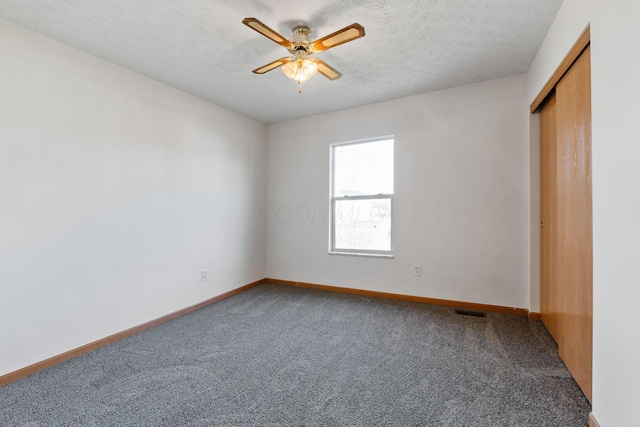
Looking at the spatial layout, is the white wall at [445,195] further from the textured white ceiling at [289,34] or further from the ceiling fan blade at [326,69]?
the ceiling fan blade at [326,69]

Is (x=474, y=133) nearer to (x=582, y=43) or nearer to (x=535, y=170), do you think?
(x=535, y=170)

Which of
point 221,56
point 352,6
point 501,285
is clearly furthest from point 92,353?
point 501,285

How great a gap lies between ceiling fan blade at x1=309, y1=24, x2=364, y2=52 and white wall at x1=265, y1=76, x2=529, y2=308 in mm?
1841

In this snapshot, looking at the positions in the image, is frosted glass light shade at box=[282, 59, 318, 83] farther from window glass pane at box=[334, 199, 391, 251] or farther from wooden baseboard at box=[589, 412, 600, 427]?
wooden baseboard at box=[589, 412, 600, 427]

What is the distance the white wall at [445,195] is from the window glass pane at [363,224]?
164mm

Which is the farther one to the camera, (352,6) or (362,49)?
(362,49)

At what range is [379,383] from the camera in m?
1.81

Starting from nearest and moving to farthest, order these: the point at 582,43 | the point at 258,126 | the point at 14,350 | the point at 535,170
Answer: the point at 582,43 < the point at 14,350 < the point at 535,170 < the point at 258,126

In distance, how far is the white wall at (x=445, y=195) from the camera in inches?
116

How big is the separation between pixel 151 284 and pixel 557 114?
13.0 feet

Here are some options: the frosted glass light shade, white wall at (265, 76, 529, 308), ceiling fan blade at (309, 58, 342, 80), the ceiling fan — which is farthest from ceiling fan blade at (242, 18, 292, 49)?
white wall at (265, 76, 529, 308)

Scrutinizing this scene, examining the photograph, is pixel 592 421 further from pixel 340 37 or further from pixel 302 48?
pixel 302 48

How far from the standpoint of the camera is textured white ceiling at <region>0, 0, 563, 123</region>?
1.88m

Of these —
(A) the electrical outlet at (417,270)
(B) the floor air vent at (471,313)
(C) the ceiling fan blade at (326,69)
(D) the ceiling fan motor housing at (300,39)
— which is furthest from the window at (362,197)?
(D) the ceiling fan motor housing at (300,39)
